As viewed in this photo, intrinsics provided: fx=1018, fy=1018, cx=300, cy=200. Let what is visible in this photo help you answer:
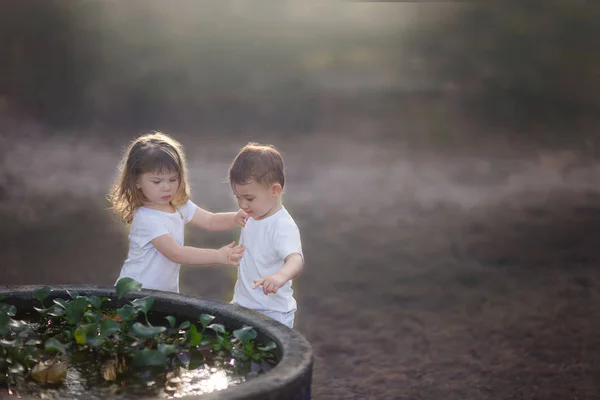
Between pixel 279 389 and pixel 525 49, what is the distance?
14720 mm

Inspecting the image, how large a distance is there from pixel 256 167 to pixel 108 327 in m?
0.78

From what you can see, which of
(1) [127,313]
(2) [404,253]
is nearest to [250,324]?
(1) [127,313]

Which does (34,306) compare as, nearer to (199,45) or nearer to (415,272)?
(415,272)

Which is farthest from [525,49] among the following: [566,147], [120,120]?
[120,120]

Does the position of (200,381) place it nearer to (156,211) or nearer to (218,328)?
(218,328)

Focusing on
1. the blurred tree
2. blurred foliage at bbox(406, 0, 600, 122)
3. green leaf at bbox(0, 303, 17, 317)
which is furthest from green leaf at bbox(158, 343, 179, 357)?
blurred foliage at bbox(406, 0, 600, 122)

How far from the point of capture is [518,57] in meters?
16.6

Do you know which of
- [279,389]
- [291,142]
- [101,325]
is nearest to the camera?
[279,389]

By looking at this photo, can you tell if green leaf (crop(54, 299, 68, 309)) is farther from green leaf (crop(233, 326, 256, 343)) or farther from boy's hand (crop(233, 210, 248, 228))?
boy's hand (crop(233, 210, 248, 228))

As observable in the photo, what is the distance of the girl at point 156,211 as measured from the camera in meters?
3.56

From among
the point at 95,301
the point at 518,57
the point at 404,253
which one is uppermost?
the point at 518,57

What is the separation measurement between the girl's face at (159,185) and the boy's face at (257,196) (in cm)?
Answer: 31

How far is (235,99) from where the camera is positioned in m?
16.7

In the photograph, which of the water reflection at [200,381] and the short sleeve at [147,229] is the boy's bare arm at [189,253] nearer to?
the short sleeve at [147,229]
